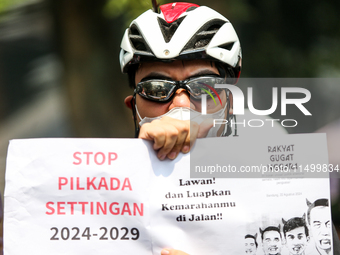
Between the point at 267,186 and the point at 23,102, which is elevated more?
the point at 23,102

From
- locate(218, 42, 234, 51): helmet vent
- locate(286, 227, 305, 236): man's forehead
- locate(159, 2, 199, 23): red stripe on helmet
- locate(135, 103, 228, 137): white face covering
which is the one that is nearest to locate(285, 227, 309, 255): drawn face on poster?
locate(286, 227, 305, 236): man's forehead

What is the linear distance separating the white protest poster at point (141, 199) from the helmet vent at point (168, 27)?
94 centimetres

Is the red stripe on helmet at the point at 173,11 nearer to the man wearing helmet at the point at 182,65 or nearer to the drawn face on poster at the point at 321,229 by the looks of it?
the man wearing helmet at the point at 182,65

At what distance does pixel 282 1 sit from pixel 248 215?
14.4 ft

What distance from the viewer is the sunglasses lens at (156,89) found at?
2.26 m

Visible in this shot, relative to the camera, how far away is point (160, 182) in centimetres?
179

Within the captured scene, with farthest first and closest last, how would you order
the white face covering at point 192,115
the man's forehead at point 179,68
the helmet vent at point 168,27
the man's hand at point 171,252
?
the helmet vent at point 168,27 < the man's forehead at point 179,68 < the white face covering at point 192,115 < the man's hand at point 171,252

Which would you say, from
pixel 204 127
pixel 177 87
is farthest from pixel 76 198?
pixel 177 87

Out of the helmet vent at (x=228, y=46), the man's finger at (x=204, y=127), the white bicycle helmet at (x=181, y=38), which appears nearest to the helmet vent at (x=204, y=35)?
the white bicycle helmet at (x=181, y=38)

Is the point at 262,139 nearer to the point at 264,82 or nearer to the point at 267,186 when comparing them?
the point at 267,186

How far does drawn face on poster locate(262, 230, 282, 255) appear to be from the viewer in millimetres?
1719

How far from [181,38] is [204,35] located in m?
0.20

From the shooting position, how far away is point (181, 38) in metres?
2.42

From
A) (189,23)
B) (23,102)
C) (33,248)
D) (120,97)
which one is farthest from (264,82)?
(33,248)
